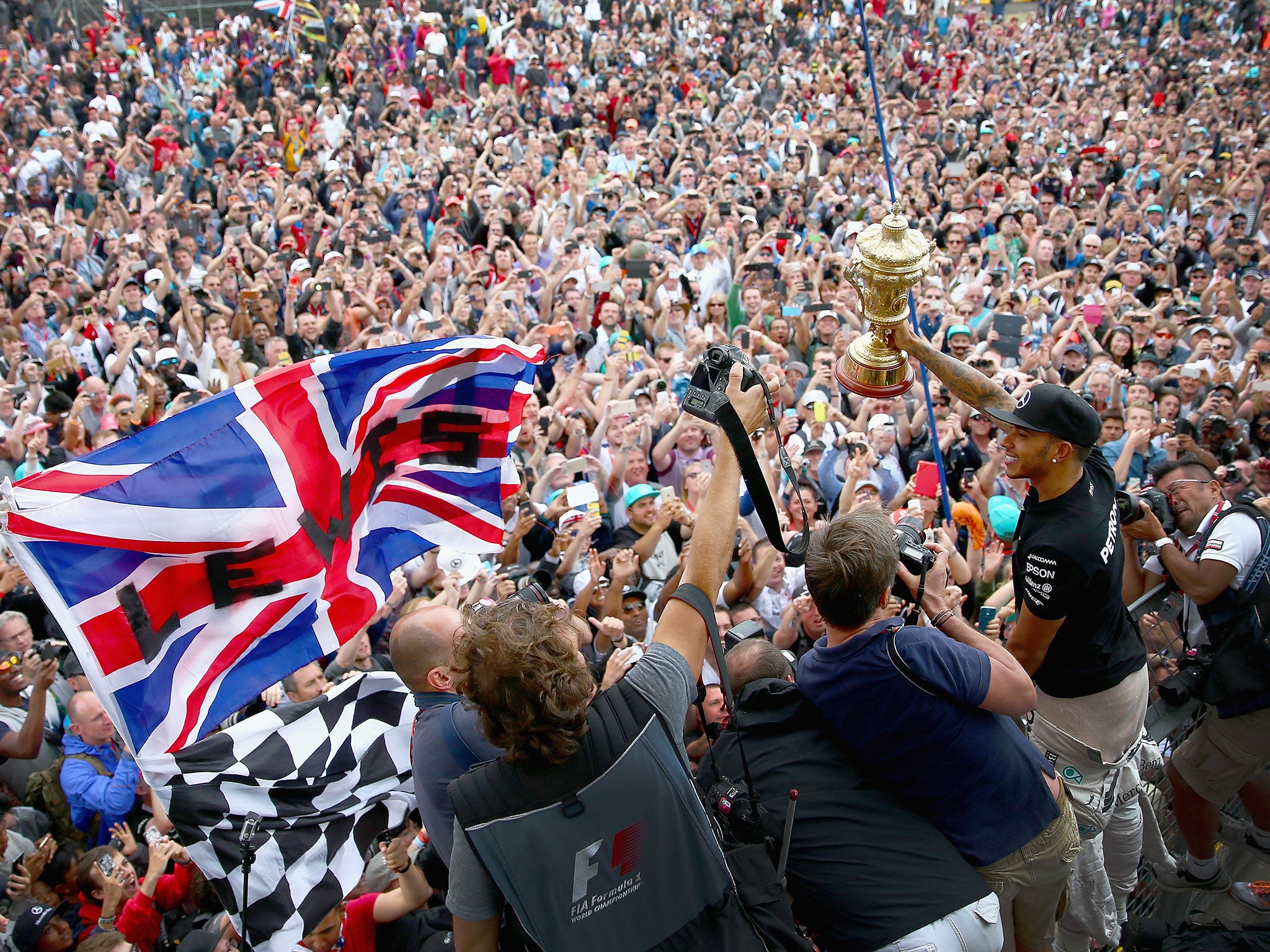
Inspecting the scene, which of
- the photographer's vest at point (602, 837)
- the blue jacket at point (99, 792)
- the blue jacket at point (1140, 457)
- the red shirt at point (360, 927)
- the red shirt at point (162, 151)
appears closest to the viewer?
the photographer's vest at point (602, 837)

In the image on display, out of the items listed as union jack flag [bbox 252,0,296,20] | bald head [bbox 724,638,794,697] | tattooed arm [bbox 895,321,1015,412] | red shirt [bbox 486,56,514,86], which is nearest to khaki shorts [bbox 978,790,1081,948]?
bald head [bbox 724,638,794,697]

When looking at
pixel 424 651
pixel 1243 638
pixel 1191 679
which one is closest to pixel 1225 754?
pixel 1191 679

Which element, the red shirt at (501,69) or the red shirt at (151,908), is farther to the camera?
the red shirt at (501,69)

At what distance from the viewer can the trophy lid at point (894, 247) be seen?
2846 mm

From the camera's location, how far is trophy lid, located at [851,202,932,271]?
2.85 metres

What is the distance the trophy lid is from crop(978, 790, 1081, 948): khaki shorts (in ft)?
4.89

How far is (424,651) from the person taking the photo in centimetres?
262

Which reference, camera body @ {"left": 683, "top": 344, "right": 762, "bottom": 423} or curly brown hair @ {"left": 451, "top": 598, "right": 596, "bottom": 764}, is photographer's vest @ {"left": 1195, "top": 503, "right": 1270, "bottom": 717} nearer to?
camera body @ {"left": 683, "top": 344, "right": 762, "bottom": 423}

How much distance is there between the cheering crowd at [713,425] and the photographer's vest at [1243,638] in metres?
0.02

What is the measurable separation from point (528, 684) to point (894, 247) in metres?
1.76

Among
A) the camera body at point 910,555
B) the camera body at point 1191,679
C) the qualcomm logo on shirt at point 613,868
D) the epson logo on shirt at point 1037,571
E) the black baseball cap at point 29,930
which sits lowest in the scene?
the black baseball cap at point 29,930

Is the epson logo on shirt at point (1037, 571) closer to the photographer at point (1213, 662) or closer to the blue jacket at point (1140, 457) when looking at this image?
the photographer at point (1213, 662)

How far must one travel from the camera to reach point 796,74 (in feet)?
61.6

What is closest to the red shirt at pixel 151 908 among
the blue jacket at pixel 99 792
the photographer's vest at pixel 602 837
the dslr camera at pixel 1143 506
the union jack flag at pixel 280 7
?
the blue jacket at pixel 99 792
